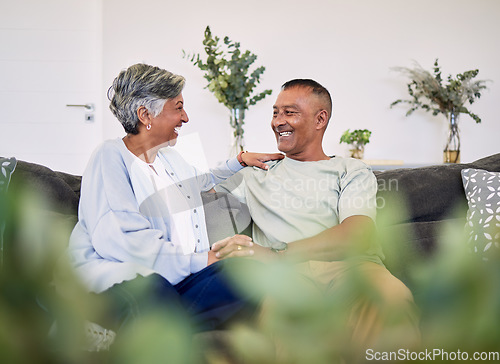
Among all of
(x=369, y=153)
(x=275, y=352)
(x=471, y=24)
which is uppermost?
(x=471, y=24)

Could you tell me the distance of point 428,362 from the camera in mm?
186

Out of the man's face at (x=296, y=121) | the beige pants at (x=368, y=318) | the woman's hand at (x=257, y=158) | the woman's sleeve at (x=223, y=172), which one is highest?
the beige pants at (x=368, y=318)

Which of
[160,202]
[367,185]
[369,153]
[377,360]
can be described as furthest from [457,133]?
[377,360]

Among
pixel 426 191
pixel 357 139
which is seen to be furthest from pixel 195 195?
pixel 357 139

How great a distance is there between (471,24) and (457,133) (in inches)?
34.8

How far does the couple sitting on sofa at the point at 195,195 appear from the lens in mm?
1221

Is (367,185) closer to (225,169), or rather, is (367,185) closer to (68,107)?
(225,169)

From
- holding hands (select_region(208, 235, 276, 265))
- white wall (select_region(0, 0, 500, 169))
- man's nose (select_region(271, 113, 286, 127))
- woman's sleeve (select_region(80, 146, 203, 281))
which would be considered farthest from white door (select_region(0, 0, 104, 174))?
holding hands (select_region(208, 235, 276, 265))

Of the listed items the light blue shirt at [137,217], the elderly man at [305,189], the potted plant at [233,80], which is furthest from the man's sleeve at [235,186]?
the potted plant at [233,80]

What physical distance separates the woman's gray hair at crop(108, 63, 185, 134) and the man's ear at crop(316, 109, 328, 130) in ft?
2.22

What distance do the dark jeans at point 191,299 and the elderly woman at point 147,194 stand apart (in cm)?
3

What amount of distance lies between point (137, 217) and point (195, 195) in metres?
0.40

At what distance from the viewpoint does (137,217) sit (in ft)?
4.36

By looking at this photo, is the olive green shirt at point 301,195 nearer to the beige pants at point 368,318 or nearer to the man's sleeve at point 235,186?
the man's sleeve at point 235,186
